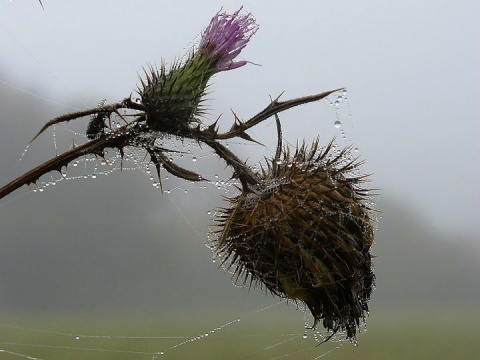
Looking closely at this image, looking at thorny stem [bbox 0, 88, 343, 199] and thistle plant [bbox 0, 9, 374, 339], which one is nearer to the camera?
thorny stem [bbox 0, 88, 343, 199]

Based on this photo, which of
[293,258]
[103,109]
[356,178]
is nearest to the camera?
[103,109]

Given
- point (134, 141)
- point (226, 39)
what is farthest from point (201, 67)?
point (134, 141)

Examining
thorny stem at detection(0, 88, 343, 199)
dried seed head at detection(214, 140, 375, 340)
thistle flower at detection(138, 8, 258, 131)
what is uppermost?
thistle flower at detection(138, 8, 258, 131)

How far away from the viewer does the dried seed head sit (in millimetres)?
1054

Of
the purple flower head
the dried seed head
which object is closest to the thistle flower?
the purple flower head

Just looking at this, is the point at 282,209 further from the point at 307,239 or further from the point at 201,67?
the point at 201,67

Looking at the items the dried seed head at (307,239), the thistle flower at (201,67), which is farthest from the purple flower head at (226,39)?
the dried seed head at (307,239)

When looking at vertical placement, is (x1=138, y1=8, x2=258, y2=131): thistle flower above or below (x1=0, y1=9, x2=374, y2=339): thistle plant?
above

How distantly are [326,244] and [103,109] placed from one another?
460 millimetres

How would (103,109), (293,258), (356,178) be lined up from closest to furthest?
(103,109), (293,258), (356,178)

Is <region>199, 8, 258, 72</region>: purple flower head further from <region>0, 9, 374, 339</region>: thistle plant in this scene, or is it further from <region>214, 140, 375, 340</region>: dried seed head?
<region>214, 140, 375, 340</region>: dried seed head

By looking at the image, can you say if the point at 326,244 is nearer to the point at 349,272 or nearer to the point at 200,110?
the point at 349,272

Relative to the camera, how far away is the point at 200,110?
109 centimetres

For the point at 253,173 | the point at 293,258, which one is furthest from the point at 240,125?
the point at 293,258
